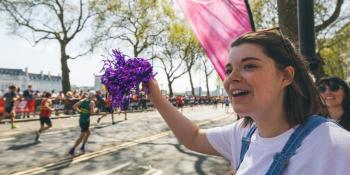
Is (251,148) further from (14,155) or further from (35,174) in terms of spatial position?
(14,155)

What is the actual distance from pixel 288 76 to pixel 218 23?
1273 millimetres

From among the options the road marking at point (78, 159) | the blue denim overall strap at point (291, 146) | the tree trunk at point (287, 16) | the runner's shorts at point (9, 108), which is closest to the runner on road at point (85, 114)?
the road marking at point (78, 159)

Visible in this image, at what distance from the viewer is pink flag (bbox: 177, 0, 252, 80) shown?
2.75 m

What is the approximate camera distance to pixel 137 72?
2.13 meters

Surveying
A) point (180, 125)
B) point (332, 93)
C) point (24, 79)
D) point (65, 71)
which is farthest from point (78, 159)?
point (24, 79)

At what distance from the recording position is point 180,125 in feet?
7.33

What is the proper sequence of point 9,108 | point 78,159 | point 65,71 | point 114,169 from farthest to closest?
point 65,71 → point 9,108 → point 78,159 → point 114,169

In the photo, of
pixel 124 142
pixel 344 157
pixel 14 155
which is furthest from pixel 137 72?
pixel 124 142

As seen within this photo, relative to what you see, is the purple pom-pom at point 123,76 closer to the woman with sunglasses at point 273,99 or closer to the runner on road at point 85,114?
the woman with sunglasses at point 273,99

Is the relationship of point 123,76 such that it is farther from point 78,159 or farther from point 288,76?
point 78,159

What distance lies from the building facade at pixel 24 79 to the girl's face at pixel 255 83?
13616cm

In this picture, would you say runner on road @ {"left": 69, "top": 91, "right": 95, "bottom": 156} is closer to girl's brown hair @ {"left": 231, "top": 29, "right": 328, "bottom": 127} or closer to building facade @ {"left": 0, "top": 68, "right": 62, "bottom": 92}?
girl's brown hair @ {"left": 231, "top": 29, "right": 328, "bottom": 127}

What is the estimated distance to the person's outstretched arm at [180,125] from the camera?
218 cm

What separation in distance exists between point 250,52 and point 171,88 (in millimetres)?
68130
